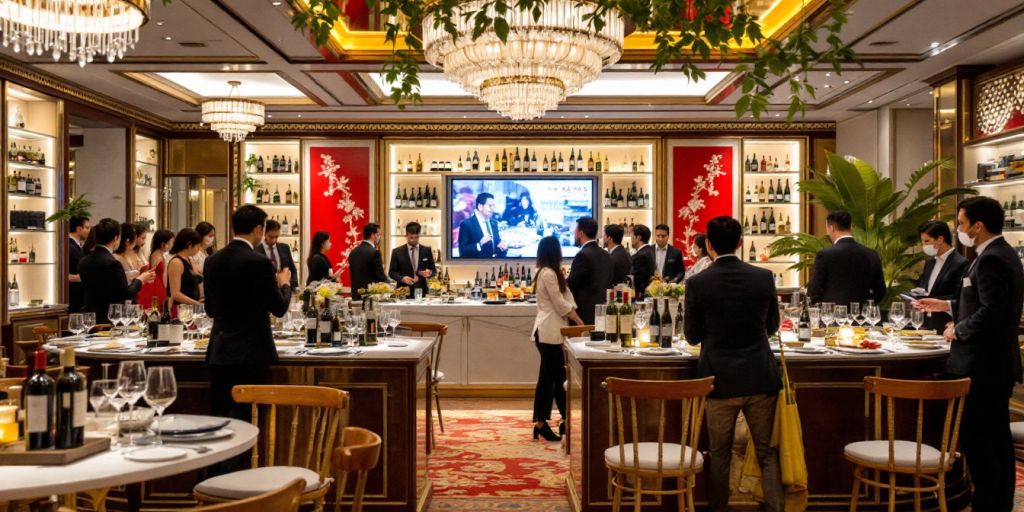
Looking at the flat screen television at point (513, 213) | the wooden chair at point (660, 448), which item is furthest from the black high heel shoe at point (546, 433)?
the flat screen television at point (513, 213)

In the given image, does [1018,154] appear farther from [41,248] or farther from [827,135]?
[41,248]

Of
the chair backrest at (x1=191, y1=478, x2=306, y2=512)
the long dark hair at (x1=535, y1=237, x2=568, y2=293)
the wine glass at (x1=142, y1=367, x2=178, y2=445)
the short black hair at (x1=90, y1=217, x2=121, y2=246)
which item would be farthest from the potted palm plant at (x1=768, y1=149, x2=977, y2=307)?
the chair backrest at (x1=191, y1=478, x2=306, y2=512)

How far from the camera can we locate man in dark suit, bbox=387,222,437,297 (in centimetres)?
961

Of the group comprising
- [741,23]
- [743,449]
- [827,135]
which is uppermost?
[827,135]

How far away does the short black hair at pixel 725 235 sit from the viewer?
4.02 m

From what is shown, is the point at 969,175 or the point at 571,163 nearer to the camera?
the point at 969,175

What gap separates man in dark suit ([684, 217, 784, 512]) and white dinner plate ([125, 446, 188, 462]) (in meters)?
2.36

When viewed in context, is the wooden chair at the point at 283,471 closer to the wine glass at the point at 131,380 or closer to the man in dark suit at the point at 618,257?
the wine glass at the point at 131,380

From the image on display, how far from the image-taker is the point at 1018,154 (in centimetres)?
799

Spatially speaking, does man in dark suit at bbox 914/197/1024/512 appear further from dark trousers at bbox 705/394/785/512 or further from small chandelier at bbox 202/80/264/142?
small chandelier at bbox 202/80/264/142

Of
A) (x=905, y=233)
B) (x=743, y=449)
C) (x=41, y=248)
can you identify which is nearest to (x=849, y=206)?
(x=905, y=233)

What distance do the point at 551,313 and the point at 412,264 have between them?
12.7 ft

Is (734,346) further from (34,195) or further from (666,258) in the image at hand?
(34,195)

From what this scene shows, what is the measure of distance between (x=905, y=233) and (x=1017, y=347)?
3429mm
